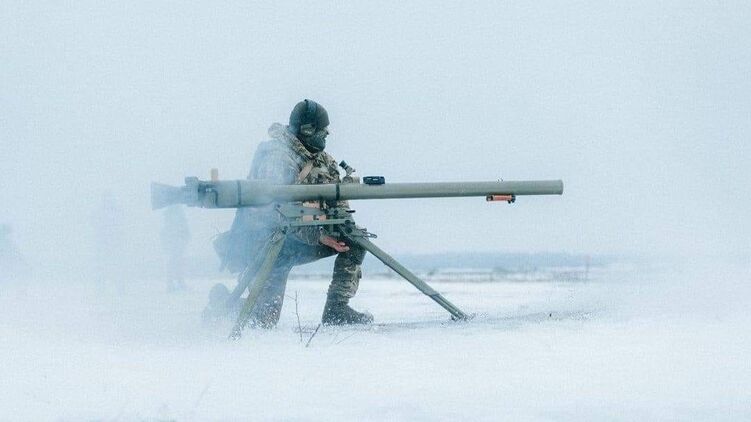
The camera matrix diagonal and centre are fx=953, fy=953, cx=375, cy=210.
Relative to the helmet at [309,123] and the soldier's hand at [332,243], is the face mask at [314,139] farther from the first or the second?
the soldier's hand at [332,243]

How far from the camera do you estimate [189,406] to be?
470 centimetres

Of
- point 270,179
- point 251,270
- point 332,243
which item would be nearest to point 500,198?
point 332,243

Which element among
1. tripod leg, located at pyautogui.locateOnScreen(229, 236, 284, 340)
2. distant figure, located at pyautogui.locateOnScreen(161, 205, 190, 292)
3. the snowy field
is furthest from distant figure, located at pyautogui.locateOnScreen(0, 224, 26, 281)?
tripod leg, located at pyautogui.locateOnScreen(229, 236, 284, 340)

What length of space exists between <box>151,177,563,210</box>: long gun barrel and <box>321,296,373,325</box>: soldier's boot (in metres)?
1.36

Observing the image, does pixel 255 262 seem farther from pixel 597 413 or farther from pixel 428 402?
pixel 597 413

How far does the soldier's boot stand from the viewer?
29.1 ft

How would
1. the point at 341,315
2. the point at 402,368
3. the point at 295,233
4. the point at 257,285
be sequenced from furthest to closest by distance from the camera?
the point at 341,315 → the point at 295,233 → the point at 257,285 → the point at 402,368

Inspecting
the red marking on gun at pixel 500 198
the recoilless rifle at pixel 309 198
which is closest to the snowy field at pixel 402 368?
the recoilless rifle at pixel 309 198

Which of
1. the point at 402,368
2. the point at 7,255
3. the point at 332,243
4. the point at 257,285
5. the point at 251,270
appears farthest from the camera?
the point at 7,255

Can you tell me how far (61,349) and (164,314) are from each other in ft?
13.6

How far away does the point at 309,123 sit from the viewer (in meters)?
8.72

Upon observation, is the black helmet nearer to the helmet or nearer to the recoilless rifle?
the helmet

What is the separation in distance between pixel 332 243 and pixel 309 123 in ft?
3.77

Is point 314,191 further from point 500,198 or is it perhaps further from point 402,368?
point 402,368
